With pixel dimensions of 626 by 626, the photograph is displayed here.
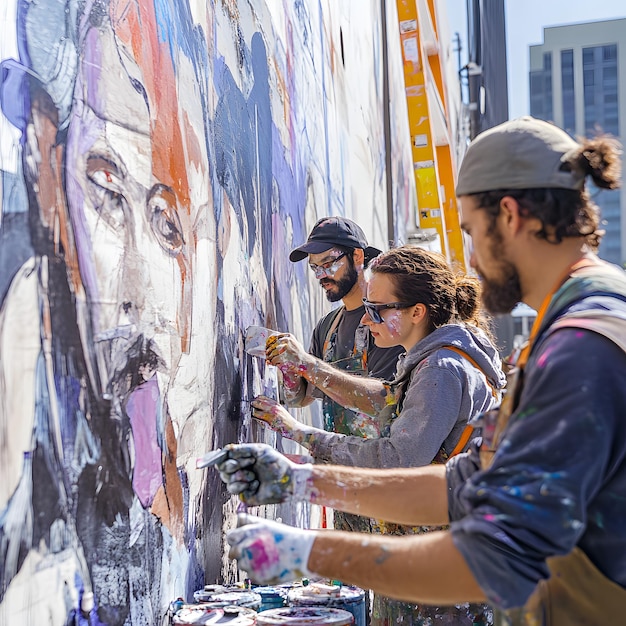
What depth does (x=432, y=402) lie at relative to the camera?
2.44m

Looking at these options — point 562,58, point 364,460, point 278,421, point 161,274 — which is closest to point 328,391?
point 278,421

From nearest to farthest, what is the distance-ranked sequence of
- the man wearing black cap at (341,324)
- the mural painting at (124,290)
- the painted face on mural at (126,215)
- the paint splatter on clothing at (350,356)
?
1. the mural painting at (124,290)
2. the painted face on mural at (126,215)
3. the paint splatter on clothing at (350,356)
4. the man wearing black cap at (341,324)

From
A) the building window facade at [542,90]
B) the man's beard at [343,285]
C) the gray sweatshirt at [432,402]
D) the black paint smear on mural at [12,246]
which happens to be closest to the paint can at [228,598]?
the gray sweatshirt at [432,402]

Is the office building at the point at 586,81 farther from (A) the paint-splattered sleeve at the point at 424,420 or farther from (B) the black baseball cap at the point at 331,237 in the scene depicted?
(A) the paint-splattered sleeve at the point at 424,420

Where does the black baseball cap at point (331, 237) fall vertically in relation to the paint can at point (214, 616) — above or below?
above

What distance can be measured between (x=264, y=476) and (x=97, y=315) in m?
0.58

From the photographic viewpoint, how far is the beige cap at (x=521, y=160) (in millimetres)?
Result: 1519

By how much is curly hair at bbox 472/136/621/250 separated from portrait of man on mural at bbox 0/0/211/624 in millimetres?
953

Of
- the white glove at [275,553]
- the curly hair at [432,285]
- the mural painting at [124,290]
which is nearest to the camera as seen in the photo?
the white glove at [275,553]

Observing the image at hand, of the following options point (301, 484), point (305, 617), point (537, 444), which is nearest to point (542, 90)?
point (305, 617)

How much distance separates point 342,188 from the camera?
20.7 ft

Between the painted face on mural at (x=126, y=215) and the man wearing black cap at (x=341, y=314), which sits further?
the man wearing black cap at (x=341, y=314)

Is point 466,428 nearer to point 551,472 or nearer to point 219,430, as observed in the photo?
point 219,430

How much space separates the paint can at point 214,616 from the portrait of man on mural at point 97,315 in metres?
0.11
